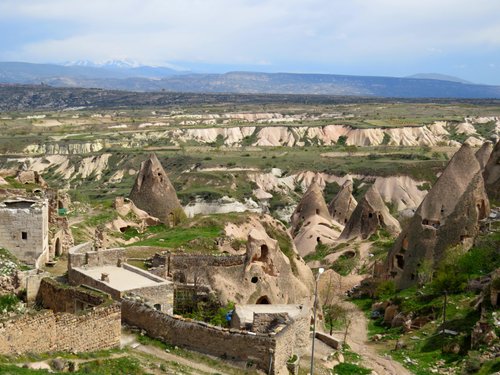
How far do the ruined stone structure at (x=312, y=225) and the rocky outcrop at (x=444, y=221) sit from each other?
1052cm

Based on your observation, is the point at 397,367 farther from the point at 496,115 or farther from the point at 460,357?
the point at 496,115

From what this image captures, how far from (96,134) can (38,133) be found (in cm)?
987

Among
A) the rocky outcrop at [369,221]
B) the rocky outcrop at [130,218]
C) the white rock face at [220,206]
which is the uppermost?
the rocky outcrop at [130,218]

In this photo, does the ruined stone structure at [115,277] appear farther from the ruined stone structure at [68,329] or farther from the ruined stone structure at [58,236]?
the ruined stone structure at [58,236]

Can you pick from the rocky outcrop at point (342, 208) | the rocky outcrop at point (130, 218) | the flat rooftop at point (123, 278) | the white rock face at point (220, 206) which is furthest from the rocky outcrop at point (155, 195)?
the white rock face at point (220, 206)

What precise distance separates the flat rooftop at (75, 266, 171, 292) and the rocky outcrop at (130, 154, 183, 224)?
56.7 ft

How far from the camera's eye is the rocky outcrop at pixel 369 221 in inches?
1731

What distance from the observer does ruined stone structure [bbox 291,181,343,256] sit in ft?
147

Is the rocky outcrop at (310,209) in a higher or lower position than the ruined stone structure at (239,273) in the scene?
lower

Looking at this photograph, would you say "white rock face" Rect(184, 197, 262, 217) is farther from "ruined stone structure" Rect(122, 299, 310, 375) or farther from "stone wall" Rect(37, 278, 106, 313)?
"ruined stone structure" Rect(122, 299, 310, 375)

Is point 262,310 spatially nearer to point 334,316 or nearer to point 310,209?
point 334,316

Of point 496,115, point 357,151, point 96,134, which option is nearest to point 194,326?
point 357,151

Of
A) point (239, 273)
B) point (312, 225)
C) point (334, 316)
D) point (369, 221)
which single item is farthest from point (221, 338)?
point (312, 225)

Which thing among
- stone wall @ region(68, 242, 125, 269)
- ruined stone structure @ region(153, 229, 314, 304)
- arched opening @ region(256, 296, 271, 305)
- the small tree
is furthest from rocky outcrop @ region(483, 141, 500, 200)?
stone wall @ region(68, 242, 125, 269)
